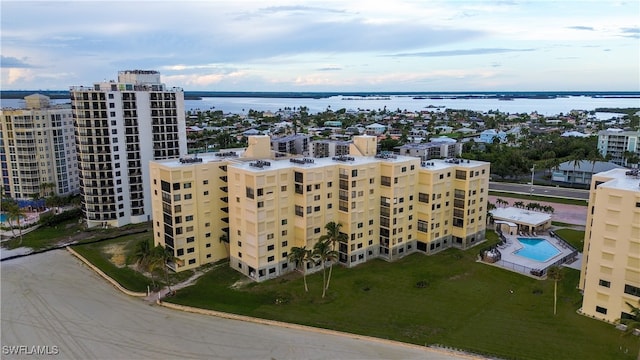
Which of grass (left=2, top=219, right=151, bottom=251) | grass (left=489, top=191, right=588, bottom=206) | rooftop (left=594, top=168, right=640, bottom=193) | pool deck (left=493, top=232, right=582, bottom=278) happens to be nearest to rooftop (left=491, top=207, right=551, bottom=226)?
pool deck (left=493, top=232, right=582, bottom=278)

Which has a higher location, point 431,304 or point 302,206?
point 302,206

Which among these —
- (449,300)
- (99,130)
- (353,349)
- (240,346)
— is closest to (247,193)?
(240,346)

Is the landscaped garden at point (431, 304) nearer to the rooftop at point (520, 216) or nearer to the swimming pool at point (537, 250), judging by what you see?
the swimming pool at point (537, 250)

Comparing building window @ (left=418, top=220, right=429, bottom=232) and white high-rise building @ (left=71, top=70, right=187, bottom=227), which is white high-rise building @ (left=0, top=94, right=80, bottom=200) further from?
building window @ (left=418, top=220, right=429, bottom=232)

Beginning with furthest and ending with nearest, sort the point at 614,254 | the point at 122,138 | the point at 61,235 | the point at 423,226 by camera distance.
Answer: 1. the point at 122,138
2. the point at 61,235
3. the point at 423,226
4. the point at 614,254

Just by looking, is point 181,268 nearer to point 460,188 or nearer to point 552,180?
point 460,188

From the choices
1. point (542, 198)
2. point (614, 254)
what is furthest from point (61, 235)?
point (542, 198)

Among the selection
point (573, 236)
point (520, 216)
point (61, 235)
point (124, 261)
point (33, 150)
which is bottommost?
point (61, 235)

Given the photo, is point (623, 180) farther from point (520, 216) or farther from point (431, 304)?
point (520, 216)
